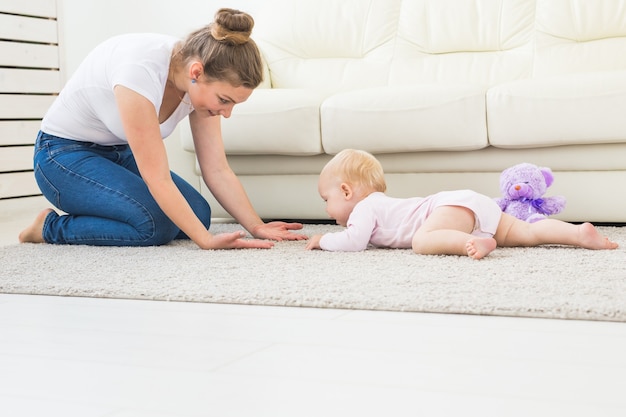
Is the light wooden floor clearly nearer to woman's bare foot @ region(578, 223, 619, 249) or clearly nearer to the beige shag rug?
the beige shag rug

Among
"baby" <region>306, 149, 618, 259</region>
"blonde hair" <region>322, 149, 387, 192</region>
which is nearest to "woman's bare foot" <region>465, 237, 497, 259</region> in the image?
"baby" <region>306, 149, 618, 259</region>

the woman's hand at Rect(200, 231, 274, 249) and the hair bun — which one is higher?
the hair bun

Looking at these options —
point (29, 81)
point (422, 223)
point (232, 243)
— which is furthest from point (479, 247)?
point (29, 81)

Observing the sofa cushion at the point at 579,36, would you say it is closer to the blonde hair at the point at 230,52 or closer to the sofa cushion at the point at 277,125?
the sofa cushion at the point at 277,125

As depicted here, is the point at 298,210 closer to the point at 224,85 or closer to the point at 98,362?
the point at 224,85

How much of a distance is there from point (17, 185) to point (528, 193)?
2.62 m

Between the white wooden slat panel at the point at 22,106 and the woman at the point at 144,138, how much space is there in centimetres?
156

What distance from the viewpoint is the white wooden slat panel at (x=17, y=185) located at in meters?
3.90

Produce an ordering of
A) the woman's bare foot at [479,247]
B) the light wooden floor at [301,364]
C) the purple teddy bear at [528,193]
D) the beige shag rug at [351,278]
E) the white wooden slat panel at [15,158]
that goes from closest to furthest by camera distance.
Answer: the light wooden floor at [301,364], the beige shag rug at [351,278], the woman's bare foot at [479,247], the purple teddy bear at [528,193], the white wooden slat panel at [15,158]

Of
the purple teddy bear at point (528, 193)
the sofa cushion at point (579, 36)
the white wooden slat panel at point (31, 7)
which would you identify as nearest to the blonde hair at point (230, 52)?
the purple teddy bear at point (528, 193)

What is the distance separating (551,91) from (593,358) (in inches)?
59.8

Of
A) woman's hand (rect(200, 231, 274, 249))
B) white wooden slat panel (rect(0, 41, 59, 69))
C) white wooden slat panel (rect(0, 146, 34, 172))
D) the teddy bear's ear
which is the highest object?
white wooden slat panel (rect(0, 41, 59, 69))

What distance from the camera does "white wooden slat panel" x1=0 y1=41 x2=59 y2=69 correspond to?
3908mm

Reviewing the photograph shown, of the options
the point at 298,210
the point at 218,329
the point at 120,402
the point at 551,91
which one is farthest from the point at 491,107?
the point at 120,402
